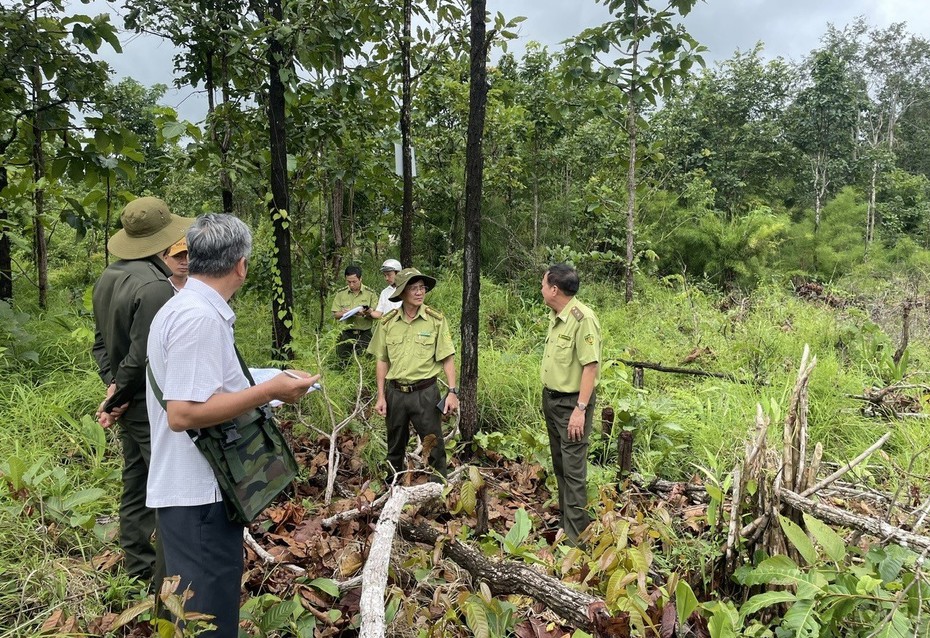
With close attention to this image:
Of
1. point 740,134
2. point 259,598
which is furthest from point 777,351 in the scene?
point 740,134

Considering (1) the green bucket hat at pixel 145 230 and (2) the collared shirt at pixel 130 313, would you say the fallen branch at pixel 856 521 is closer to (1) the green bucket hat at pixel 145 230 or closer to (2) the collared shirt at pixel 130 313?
(2) the collared shirt at pixel 130 313

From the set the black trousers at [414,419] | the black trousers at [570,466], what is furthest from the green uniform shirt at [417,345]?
the black trousers at [570,466]

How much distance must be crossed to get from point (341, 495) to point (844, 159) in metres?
19.9

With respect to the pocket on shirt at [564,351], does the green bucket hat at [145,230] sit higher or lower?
higher

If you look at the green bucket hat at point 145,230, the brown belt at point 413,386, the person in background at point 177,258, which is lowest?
the brown belt at point 413,386

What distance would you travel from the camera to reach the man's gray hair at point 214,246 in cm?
174

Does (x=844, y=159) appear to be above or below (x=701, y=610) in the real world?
above

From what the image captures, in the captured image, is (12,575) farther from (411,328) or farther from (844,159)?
(844,159)

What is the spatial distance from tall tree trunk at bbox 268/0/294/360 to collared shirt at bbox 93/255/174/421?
198cm

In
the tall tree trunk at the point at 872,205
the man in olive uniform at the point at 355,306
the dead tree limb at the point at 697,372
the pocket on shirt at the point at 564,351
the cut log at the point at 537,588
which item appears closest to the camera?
the cut log at the point at 537,588

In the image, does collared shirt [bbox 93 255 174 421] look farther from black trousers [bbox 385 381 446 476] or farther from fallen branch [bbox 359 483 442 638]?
black trousers [bbox 385 381 446 476]

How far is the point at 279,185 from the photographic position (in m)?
4.84

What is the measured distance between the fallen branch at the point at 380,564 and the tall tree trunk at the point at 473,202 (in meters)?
1.55

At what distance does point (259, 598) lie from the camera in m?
2.32
